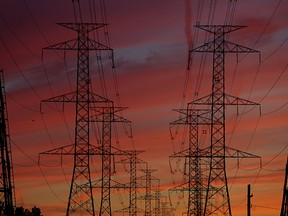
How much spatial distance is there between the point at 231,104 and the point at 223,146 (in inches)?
150

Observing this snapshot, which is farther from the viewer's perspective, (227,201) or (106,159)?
(106,159)

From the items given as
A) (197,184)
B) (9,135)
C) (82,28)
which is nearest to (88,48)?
(82,28)

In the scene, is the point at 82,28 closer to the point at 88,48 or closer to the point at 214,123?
the point at 88,48

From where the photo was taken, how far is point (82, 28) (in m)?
82.9

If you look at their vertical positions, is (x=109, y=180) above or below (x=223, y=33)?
below

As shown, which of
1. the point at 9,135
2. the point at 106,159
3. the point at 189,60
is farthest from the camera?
the point at 106,159

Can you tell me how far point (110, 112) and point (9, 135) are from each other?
107 ft

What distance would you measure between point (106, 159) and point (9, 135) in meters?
32.6

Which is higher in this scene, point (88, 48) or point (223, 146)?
point (88, 48)

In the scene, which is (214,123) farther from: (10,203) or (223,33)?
(10,203)

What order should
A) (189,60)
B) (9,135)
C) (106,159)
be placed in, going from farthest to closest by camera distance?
1. (106,159)
2. (189,60)
3. (9,135)

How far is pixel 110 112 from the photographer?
10131 cm

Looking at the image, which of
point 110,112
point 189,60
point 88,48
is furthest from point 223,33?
point 110,112

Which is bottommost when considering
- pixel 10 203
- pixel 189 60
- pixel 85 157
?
pixel 10 203
